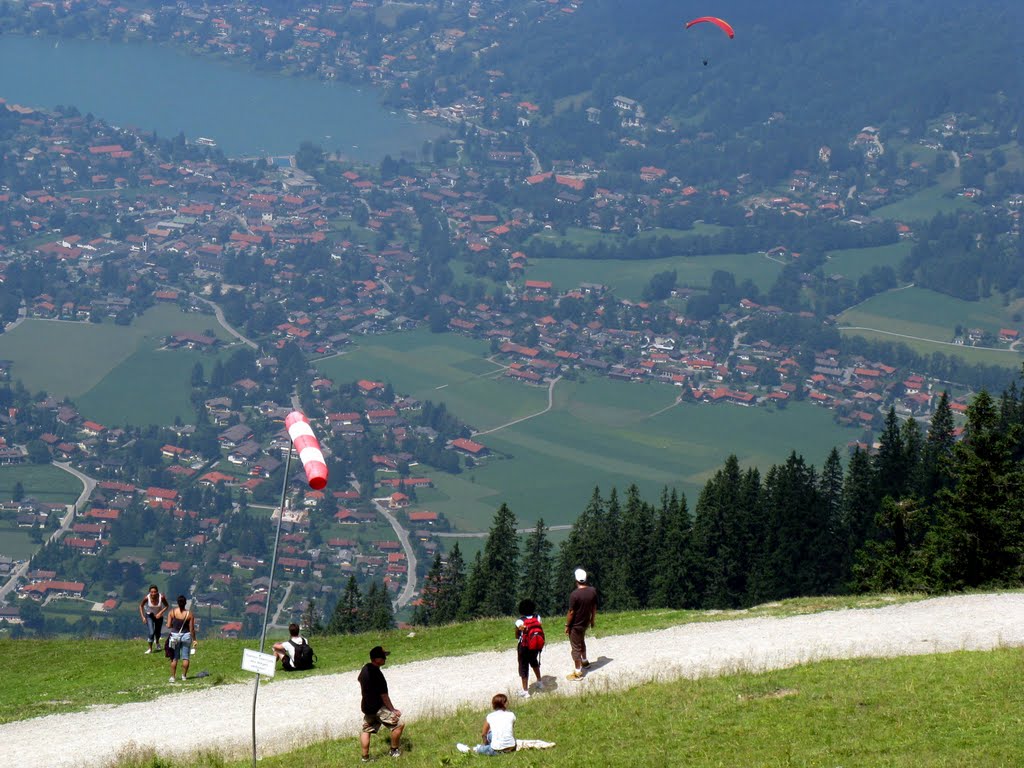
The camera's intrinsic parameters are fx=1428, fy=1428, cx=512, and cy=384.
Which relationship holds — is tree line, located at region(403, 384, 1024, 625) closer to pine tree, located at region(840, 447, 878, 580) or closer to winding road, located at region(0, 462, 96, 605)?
pine tree, located at region(840, 447, 878, 580)

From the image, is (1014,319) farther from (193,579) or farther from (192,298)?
(193,579)

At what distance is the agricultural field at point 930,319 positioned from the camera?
157375 mm

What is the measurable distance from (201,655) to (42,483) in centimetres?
9442

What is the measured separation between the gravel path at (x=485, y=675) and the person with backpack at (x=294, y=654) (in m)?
0.73

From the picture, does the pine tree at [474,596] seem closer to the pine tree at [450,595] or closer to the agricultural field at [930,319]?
the pine tree at [450,595]

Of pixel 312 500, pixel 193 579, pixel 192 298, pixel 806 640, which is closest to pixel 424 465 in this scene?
pixel 312 500

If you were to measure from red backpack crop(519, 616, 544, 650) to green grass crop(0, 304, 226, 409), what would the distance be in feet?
370

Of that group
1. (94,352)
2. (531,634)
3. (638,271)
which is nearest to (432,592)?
(531,634)

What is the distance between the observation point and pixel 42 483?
381ft

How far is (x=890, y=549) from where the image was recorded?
131ft

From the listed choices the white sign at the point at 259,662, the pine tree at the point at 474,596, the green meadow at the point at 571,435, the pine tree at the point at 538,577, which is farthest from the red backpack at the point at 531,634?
the green meadow at the point at 571,435

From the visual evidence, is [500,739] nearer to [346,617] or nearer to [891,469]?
[346,617]

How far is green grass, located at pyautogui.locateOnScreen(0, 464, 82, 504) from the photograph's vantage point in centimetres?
11238

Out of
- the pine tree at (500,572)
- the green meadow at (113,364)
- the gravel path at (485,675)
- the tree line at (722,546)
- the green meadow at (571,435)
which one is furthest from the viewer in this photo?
the green meadow at (113,364)
